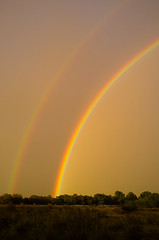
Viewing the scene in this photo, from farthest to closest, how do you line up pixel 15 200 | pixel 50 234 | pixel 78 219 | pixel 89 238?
pixel 15 200
pixel 78 219
pixel 50 234
pixel 89 238

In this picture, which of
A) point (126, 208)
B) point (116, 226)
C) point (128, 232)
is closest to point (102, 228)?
point (128, 232)

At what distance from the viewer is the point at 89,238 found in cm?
883

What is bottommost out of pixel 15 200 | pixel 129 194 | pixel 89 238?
pixel 89 238

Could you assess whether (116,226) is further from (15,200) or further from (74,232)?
(15,200)

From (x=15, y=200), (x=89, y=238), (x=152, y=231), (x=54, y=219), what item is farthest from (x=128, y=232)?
(x=15, y=200)

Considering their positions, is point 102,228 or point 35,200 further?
point 35,200

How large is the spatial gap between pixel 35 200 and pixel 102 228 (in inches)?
2104

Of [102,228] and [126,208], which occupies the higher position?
[126,208]

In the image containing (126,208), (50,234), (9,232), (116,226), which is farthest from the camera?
(126,208)

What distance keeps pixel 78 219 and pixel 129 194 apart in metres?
111

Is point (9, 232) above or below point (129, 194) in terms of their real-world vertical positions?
below

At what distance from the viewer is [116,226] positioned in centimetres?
1216

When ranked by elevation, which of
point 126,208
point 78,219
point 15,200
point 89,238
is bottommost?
point 89,238

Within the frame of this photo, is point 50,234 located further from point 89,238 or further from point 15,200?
point 15,200
